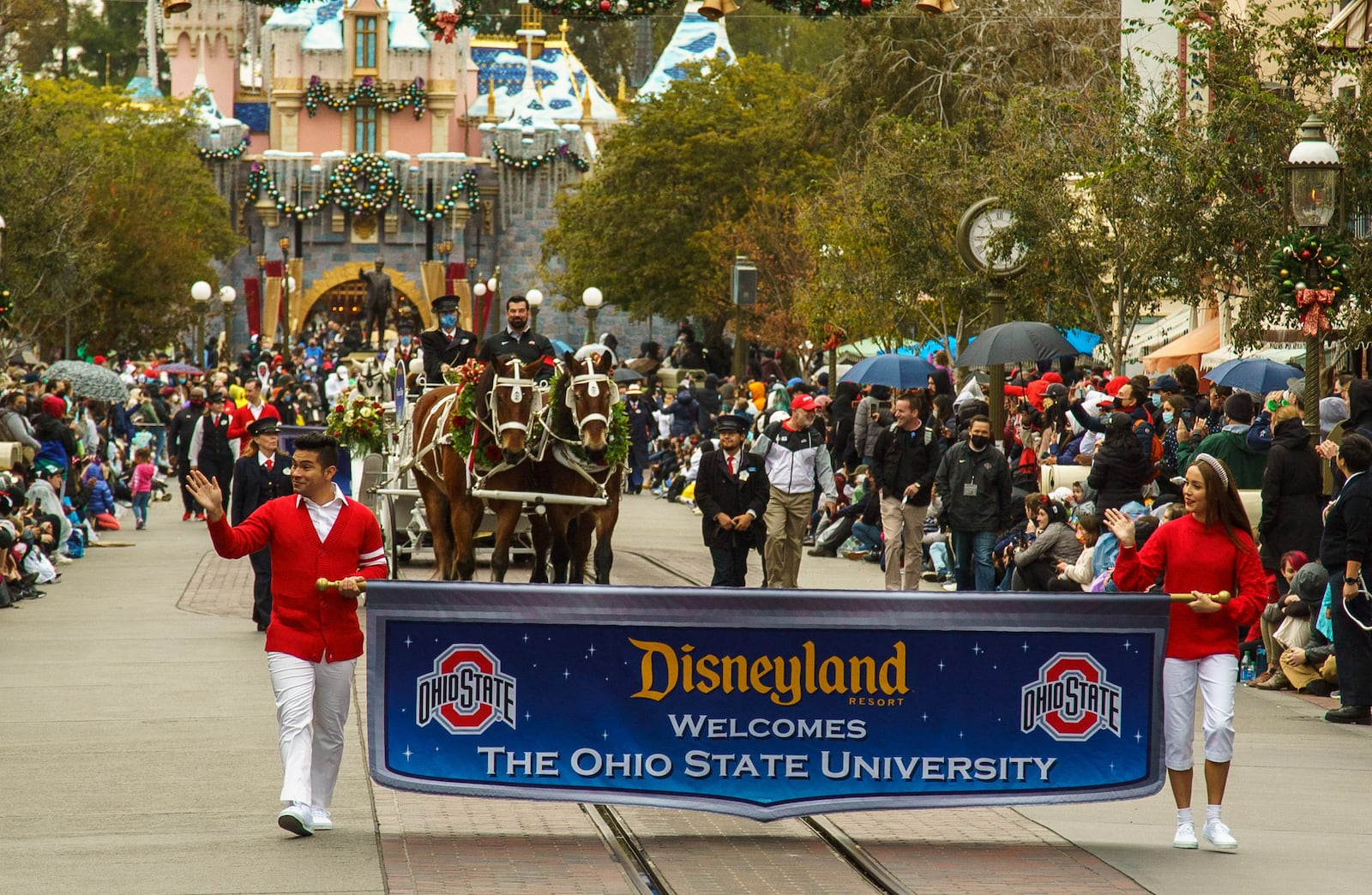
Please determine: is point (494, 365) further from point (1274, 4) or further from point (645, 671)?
point (1274, 4)

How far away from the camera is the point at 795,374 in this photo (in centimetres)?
5509

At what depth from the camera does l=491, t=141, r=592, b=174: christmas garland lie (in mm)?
80000

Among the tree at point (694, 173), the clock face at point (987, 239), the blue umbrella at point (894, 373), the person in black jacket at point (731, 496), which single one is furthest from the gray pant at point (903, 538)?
the tree at point (694, 173)

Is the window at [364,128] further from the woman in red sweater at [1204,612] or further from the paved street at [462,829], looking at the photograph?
the woman in red sweater at [1204,612]

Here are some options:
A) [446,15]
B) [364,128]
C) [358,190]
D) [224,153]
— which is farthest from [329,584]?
[364,128]

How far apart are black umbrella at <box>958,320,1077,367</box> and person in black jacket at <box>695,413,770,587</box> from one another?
4545 mm

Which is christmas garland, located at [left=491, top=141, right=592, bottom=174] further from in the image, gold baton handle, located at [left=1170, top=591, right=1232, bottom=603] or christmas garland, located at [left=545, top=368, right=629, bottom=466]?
gold baton handle, located at [left=1170, top=591, right=1232, bottom=603]

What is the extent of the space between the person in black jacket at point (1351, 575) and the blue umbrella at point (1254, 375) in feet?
20.8

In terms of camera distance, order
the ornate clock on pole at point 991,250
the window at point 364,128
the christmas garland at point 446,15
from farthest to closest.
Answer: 1. the window at point 364,128
2. the ornate clock on pole at point 991,250
3. the christmas garland at point 446,15

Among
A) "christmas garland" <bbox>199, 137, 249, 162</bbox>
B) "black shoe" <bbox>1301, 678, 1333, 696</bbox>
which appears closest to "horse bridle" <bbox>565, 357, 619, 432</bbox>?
"black shoe" <bbox>1301, 678, 1333, 696</bbox>

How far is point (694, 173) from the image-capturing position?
5294 cm

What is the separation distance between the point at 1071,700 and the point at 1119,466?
7894 mm

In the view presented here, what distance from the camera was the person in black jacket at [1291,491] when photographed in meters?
13.9

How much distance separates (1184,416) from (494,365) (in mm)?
7146
